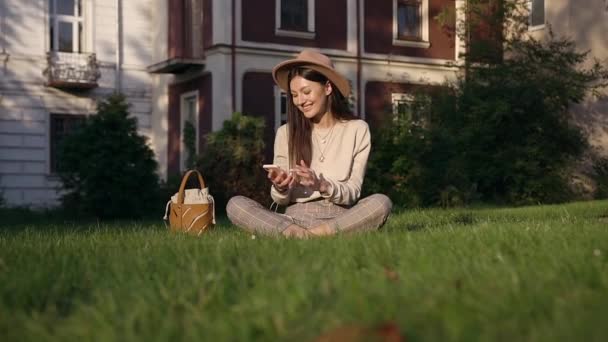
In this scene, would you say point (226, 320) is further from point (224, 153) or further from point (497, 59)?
point (497, 59)

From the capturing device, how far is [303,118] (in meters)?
7.13

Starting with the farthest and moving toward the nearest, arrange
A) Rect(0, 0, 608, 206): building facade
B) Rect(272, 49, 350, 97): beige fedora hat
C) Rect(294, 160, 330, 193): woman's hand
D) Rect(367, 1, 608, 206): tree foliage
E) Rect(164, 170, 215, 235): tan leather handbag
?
Rect(0, 0, 608, 206): building facade → Rect(367, 1, 608, 206): tree foliage → Rect(164, 170, 215, 235): tan leather handbag → Rect(272, 49, 350, 97): beige fedora hat → Rect(294, 160, 330, 193): woman's hand

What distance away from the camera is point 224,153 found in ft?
61.7

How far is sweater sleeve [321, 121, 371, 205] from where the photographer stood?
659 cm

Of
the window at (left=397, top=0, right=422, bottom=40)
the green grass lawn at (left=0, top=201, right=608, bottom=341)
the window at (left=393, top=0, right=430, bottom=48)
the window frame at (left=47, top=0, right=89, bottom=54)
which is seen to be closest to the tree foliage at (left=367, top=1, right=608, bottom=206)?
the window at (left=393, top=0, right=430, bottom=48)

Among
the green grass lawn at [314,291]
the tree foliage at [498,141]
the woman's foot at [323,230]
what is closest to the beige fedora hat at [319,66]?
the woman's foot at [323,230]

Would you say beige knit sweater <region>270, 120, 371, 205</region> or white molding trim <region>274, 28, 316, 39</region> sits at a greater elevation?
white molding trim <region>274, 28, 316, 39</region>

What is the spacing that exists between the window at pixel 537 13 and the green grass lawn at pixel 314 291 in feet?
65.1

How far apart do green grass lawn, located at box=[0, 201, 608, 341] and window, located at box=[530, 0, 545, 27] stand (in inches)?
782

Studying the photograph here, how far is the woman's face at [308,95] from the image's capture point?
6952mm

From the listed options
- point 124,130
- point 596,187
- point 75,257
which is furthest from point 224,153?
point 75,257

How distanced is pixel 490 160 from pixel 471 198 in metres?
1.27

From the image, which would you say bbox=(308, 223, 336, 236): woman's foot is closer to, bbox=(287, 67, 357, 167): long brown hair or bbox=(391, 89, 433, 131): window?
bbox=(287, 67, 357, 167): long brown hair

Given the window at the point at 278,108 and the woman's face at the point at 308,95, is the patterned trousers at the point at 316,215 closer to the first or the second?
the woman's face at the point at 308,95
